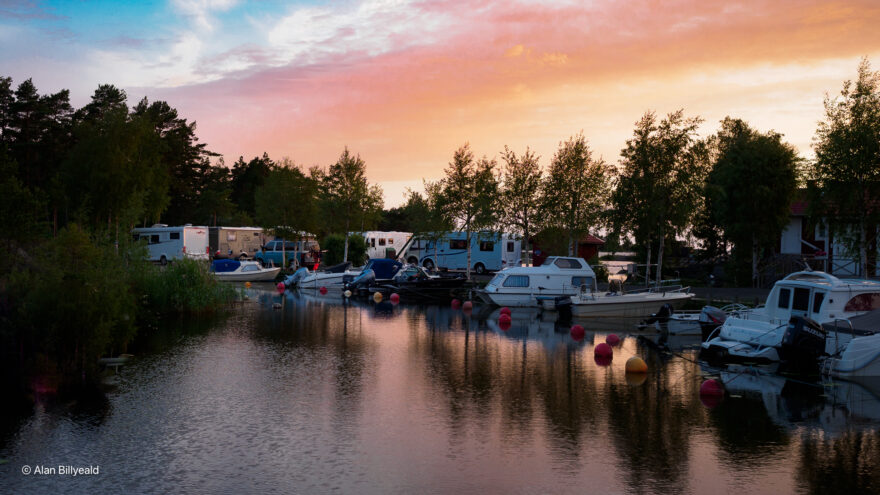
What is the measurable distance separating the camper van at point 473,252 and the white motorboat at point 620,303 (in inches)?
902

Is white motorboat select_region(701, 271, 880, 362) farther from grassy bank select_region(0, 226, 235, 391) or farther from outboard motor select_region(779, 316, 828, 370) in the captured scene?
grassy bank select_region(0, 226, 235, 391)

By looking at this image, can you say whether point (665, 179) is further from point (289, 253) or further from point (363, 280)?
point (289, 253)

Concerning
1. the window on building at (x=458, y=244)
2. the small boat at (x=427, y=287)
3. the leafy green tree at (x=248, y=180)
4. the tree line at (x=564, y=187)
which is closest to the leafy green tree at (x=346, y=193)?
the tree line at (x=564, y=187)

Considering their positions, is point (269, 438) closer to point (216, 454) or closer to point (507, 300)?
point (216, 454)

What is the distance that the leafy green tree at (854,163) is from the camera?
30438 millimetres

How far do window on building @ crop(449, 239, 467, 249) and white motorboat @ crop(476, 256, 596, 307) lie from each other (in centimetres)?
2070

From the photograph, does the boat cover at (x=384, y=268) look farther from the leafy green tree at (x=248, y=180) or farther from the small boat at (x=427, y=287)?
the leafy green tree at (x=248, y=180)

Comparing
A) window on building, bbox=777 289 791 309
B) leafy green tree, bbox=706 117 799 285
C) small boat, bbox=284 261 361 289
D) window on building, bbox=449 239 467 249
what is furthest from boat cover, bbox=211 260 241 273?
window on building, bbox=777 289 791 309

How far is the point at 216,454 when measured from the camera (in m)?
10.9

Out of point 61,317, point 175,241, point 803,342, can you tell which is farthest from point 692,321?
point 175,241

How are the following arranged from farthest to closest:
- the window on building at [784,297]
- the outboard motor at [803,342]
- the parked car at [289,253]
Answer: the parked car at [289,253] < the window on building at [784,297] < the outboard motor at [803,342]

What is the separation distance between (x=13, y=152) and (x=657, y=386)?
205ft

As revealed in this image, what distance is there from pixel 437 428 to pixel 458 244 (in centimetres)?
4400

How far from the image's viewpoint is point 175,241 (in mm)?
61406
